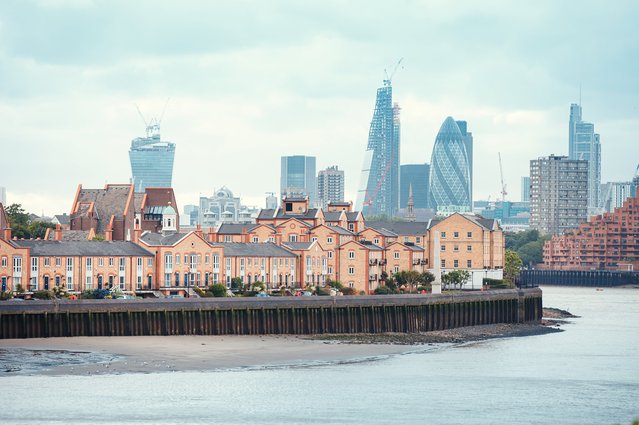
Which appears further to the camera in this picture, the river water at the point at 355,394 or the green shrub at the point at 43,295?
the green shrub at the point at 43,295

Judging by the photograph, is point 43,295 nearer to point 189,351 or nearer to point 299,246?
point 189,351

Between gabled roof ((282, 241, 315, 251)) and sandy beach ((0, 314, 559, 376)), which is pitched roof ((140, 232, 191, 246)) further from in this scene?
sandy beach ((0, 314, 559, 376))

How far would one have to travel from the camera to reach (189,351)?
353 ft

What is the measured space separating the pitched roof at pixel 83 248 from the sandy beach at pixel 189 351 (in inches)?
894

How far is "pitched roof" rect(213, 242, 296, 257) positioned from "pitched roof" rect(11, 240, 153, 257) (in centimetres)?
1218

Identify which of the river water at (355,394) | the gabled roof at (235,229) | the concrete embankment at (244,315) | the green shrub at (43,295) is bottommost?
the river water at (355,394)

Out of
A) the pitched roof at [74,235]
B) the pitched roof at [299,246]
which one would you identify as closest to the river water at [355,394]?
the pitched roof at [299,246]

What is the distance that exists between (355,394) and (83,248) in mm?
54116

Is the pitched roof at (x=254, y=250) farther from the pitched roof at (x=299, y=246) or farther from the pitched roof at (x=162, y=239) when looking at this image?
the pitched roof at (x=162, y=239)

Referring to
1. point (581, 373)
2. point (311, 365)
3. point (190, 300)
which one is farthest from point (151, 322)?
point (581, 373)

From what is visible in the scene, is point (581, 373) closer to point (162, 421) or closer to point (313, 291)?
point (162, 421)

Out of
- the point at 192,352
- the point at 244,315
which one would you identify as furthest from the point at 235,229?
the point at 192,352

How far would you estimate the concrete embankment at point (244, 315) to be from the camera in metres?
111

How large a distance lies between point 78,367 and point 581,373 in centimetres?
3672
